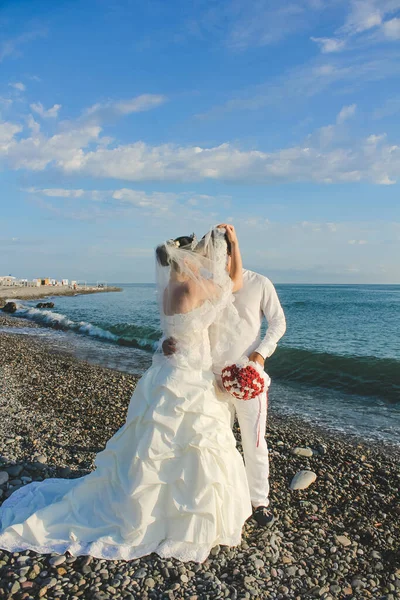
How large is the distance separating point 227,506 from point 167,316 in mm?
1789

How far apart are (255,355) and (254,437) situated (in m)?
0.82

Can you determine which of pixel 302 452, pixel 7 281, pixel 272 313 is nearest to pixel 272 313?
pixel 272 313

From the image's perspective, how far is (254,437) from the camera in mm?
4441

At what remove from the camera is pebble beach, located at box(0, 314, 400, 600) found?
11.4 feet

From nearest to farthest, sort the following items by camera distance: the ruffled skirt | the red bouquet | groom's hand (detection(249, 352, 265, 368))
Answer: the ruffled skirt
the red bouquet
groom's hand (detection(249, 352, 265, 368))

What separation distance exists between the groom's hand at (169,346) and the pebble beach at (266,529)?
1.75m

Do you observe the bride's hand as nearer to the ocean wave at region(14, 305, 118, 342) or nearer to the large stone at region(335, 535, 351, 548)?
the large stone at region(335, 535, 351, 548)

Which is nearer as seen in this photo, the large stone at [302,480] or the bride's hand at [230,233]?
the bride's hand at [230,233]

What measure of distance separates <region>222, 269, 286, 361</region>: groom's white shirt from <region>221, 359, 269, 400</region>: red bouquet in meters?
0.26

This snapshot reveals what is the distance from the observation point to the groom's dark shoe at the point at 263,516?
14.8 feet

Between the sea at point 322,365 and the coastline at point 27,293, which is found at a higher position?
the coastline at point 27,293

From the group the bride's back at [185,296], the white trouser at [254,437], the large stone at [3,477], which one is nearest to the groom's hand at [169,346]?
the bride's back at [185,296]

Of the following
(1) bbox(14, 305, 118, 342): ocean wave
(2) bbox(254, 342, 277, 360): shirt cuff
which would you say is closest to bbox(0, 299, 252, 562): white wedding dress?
(2) bbox(254, 342, 277, 360): shirt cuff

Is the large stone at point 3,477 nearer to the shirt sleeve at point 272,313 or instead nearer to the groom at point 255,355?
the groom at point 255,355
